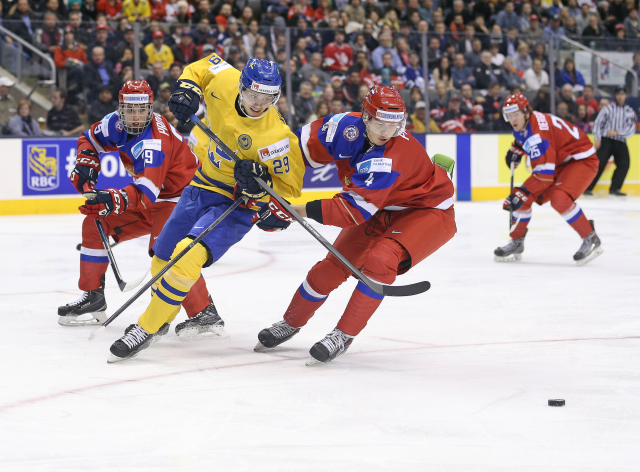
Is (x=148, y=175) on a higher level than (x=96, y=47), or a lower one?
Answer: lower

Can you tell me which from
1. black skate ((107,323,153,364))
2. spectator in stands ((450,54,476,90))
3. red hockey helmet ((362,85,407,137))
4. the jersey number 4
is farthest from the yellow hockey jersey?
spectator in stands ((450,54,476,90))

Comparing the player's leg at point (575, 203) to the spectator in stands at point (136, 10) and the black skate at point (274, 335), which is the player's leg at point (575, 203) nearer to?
the black skate at point (274, 335)

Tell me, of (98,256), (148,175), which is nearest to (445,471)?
(148,175)

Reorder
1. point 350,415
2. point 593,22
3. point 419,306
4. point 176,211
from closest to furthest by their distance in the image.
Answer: point 350,415 < point 176,211 < point 419,306 < point 593,22

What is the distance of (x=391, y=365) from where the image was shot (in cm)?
323

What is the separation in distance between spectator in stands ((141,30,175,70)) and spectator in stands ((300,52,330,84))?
1.55 metres

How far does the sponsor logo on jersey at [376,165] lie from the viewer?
3.11m

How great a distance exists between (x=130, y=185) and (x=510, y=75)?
326 inches

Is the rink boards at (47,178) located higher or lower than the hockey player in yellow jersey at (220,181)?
lower

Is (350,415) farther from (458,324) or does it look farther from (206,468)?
(458,324)

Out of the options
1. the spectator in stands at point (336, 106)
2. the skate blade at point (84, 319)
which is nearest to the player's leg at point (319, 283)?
the skate blade at point (84, 319)

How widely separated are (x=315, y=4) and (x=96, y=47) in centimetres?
365

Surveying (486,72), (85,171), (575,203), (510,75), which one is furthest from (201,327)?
(510,75)

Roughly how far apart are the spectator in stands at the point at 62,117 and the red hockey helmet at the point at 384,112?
6.62 meters
